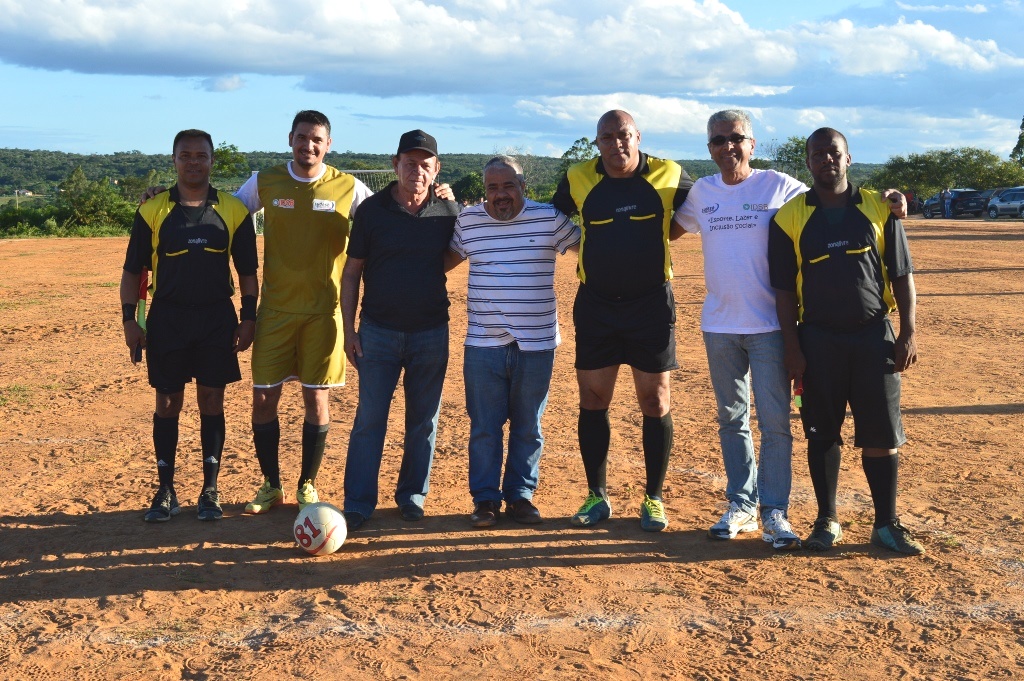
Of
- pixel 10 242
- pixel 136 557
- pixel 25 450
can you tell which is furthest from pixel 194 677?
pixel 10 242

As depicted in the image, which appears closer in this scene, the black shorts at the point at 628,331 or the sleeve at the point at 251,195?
the black shorts at the point at 628,331

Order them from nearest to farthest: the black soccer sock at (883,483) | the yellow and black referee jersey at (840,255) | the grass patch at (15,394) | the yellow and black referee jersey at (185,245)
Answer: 1. the yellow and black referee jersey at (840,255)
2. the black soccer sock at (883,483)
3. the yellow and black referee jersey at (185,245)
4. the grass patch at (15,394)

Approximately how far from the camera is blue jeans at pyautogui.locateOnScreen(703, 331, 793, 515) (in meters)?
5.13

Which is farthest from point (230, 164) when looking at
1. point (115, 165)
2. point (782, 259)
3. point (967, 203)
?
point (115, 165)

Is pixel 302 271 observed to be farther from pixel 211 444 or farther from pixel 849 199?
pixel 849 199

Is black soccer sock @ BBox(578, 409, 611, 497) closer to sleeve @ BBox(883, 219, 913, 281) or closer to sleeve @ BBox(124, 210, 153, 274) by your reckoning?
sleeve @ BBox(883, 219, 913, 281)

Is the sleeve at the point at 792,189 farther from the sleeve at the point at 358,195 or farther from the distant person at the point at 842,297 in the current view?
the sleeve at the point at 358,195

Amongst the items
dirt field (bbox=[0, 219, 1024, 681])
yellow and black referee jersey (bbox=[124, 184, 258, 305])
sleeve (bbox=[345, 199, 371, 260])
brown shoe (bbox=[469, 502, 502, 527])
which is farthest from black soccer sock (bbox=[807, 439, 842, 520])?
yellow and black referee jersey (bbox=[124, 184, 258, 305])

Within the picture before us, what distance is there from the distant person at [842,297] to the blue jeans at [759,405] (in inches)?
4.7

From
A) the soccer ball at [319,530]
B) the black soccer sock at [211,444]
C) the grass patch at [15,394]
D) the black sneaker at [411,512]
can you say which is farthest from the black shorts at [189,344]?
the grass patch at [15,394]

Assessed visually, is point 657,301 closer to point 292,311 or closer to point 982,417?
point 292,311

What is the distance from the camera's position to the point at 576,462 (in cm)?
702

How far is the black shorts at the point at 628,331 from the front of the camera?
5.27 m

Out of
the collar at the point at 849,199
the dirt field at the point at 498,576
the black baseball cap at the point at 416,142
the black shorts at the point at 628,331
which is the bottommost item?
the dirt field at the point at 498,576
